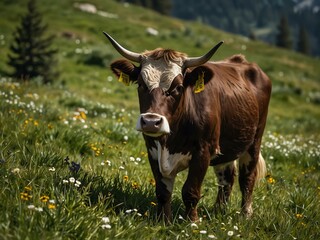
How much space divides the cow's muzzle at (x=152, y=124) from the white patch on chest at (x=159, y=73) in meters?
0.50

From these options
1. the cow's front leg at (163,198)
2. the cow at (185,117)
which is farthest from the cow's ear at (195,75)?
the cow's front leg at (163,198)

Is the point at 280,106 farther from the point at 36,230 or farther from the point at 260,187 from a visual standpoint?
the point at 36,230

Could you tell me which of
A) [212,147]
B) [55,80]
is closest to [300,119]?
[55,80]

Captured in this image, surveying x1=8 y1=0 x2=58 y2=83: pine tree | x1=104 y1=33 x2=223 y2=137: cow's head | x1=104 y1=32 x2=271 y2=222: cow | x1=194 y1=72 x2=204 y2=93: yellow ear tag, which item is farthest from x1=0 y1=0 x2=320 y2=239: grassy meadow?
x1=8 y1=0 x2=58 y2=83: pine tree

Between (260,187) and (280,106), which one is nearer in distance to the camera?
(260,187)

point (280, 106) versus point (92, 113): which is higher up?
point (92, 113)

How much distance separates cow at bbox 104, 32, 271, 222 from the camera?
190 inches

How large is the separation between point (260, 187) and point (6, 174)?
4099 mm

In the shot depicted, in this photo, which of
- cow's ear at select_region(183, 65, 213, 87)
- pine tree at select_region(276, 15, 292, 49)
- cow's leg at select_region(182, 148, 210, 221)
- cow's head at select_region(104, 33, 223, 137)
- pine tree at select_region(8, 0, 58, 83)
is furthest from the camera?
pine tree at select_region(276, 15, 292, 49)

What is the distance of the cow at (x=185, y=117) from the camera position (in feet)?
15.9

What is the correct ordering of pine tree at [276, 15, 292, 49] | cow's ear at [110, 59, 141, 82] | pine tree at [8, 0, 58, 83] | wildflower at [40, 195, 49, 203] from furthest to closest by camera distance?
pine tree at [276, 15, 292, 49] < pine tree at [8, 0, 58, 83] < cow's ear at [110, 59, 141, 82] < wildflower at [40, 195, 49, 203]

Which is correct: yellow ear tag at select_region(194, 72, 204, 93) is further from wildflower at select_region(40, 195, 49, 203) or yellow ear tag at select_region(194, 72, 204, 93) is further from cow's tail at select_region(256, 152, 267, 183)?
cow's tail at select_region(256, 152, 267, 183)

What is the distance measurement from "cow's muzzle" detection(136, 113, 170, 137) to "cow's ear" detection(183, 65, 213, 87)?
94cm

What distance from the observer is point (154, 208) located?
541cm
